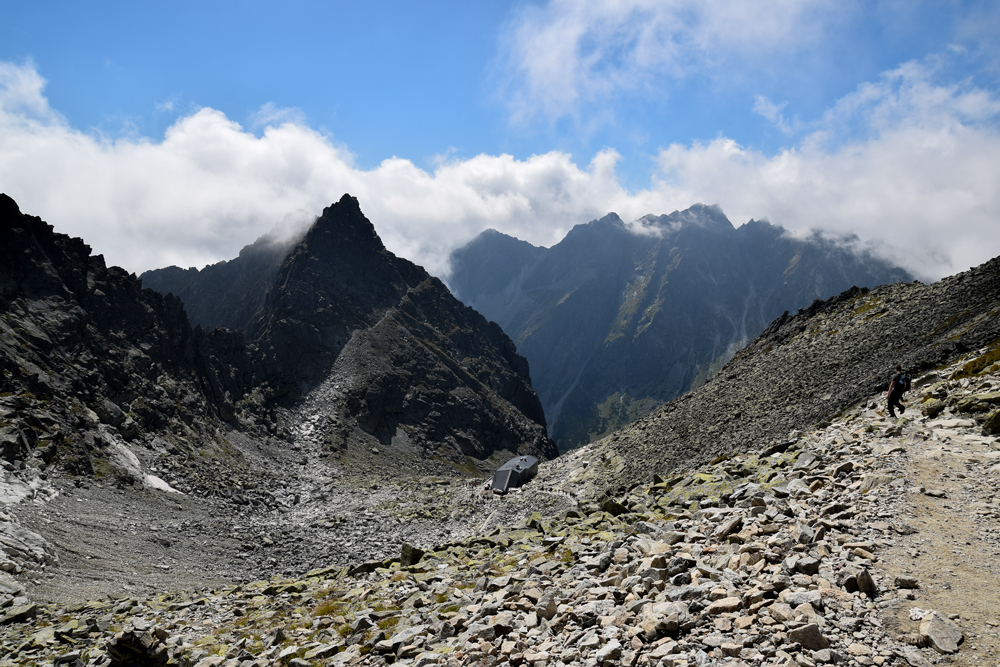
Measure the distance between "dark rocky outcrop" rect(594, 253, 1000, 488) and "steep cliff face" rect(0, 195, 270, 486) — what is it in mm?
57006

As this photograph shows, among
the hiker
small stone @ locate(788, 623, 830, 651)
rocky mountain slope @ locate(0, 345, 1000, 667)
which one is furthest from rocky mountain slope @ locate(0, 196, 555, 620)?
the hiker

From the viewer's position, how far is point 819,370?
49.8 m

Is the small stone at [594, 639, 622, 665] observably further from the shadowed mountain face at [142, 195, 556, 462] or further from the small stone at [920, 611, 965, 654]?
the shadowed mountain face at [142, 195, 556, 462]

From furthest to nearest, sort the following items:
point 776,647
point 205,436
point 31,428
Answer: point 205,436
point 31,428
point 776,647

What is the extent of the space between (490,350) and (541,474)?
116m

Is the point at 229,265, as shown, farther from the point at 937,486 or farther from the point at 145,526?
the point at 937,486

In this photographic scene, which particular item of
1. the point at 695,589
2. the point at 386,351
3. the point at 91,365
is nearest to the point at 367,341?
the point at 386,351

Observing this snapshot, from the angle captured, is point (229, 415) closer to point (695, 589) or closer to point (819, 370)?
point (819, 370)

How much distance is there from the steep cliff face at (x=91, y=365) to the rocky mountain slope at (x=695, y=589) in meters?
35.3

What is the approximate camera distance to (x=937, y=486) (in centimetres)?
1584

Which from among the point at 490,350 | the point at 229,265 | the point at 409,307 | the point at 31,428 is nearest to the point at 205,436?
the point at 31,428

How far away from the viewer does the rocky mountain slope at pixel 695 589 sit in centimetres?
1006

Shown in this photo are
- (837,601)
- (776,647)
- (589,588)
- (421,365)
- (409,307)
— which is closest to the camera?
(776,647)

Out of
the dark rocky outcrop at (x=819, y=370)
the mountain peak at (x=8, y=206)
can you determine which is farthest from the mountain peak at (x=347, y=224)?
the dark rocky outcrop at (x=819, y=370)
